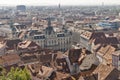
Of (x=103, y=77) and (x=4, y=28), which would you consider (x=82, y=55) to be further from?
(x=4, y=28)

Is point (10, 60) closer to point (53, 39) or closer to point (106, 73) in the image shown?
point (106, 73)

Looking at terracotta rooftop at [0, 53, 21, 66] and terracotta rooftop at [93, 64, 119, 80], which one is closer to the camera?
terracotta rooftop at [93, 64, 119, 80]

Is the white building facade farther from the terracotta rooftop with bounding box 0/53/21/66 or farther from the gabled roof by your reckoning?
the terracotta rooftop with bounding box 0/53/21/66

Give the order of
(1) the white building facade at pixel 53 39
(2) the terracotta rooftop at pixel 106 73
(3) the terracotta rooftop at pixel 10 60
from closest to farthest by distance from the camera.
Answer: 1. (2) the terracotta rooftop at pixel 106 73
2. (3) the terracotta rooftop at pixel 10 60
3. (1) the white building facade at pixel 53 39

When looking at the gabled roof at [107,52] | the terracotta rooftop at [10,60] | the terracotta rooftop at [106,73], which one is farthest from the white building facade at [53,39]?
the terracotta rooftop at [106,73]

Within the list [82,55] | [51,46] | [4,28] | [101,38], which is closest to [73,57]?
[82,55]

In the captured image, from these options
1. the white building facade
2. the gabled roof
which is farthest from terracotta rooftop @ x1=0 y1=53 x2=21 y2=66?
the white building facade

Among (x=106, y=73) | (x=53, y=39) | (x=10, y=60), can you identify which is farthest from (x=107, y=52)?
(x=53, y=39)

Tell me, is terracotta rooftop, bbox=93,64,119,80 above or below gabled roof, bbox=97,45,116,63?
above

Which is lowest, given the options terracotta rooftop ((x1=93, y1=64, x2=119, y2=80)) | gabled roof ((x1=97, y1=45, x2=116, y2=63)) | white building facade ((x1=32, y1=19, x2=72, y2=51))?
white building facade ((x1=32, y1=19, x2=72, y2=51))

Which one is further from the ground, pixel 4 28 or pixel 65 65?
pixel 65 65

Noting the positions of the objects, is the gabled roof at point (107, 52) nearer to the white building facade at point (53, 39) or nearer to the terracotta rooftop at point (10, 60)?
the terracotta rooftop at point (10, 60)
